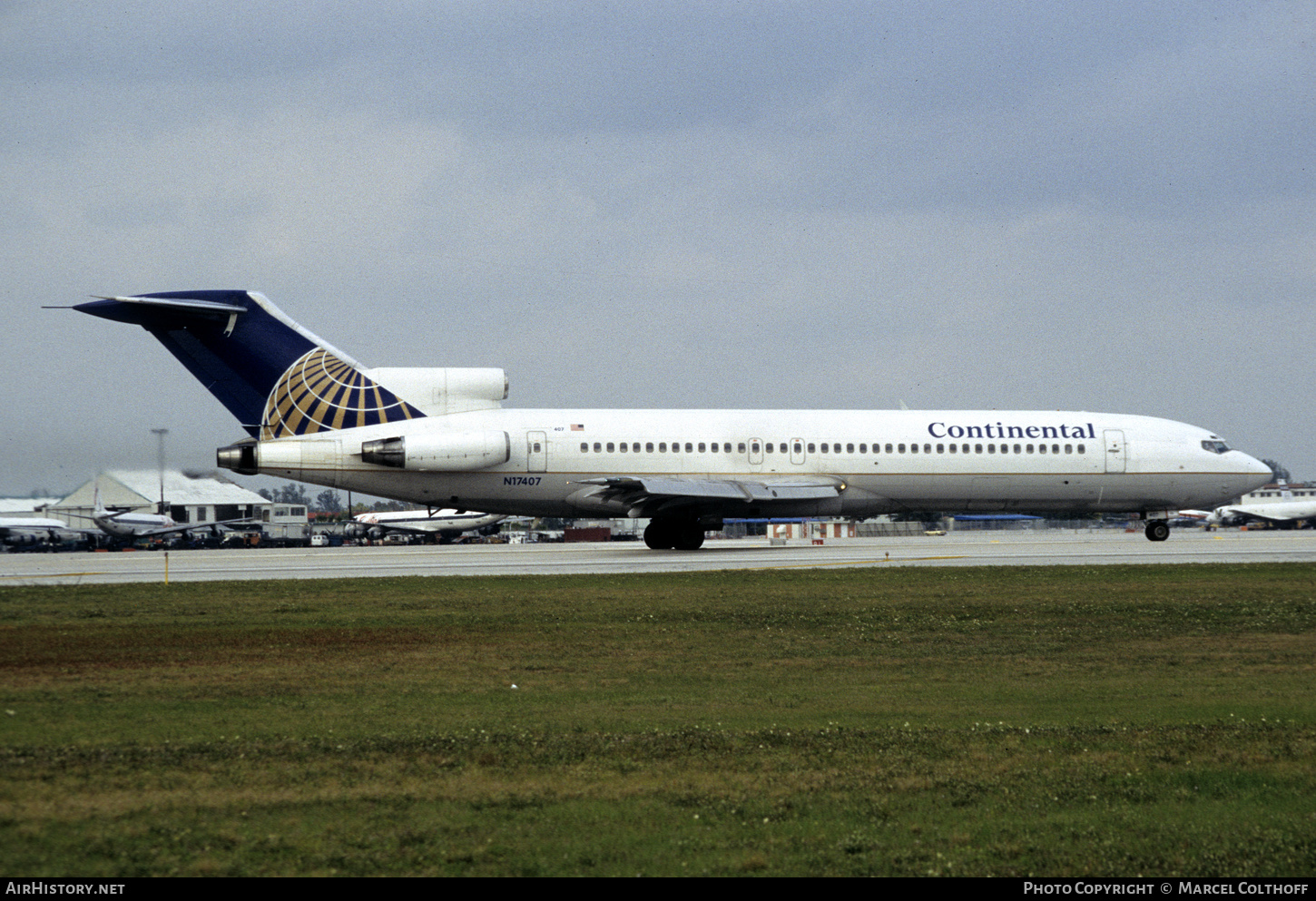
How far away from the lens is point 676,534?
35969mm

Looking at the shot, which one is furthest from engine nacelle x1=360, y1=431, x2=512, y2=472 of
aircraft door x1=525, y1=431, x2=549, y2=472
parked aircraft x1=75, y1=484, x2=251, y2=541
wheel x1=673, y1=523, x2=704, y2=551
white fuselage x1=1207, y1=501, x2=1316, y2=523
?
white fuselage x1=1207, y1=501, x2=1316, y2=523

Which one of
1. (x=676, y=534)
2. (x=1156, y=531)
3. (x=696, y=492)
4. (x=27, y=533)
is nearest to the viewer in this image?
(x=696, y=492)

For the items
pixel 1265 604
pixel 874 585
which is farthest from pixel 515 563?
pixel 1265 604

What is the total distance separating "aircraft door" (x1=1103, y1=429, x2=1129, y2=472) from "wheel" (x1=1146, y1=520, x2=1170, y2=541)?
2742 millimetres

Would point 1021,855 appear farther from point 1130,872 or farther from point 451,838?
point 451,838

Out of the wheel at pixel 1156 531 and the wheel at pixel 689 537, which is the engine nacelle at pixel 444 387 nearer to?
the wheel at pixel 689 537

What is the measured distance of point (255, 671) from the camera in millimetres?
11914

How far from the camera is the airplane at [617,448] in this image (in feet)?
111

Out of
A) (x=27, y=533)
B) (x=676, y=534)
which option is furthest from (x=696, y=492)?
(x=27, y=533)

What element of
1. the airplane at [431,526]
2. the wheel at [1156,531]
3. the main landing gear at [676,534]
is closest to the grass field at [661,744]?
the main landing gear at [676,534]

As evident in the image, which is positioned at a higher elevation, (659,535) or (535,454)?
(535,454)

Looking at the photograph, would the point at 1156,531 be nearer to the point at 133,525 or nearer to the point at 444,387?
the point at 444,387

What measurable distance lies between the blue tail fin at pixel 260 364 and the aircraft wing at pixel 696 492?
7.67 metres

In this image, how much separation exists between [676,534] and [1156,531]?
645 inches
